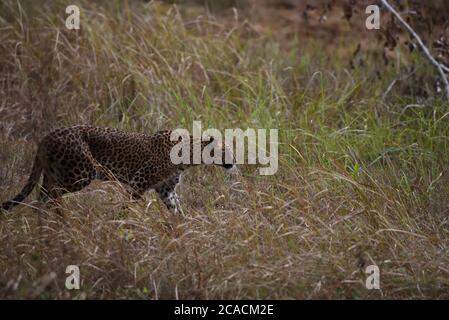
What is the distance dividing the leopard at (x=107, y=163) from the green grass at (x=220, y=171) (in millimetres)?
144

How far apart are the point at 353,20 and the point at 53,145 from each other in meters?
5.59

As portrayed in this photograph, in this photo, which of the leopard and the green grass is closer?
the green grass

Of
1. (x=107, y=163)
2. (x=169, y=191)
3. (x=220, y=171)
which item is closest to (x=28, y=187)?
(x=107, y=163)

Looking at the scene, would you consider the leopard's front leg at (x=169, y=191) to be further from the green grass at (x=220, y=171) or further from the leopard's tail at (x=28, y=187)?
the leopard's tail at (x=28, y=187)

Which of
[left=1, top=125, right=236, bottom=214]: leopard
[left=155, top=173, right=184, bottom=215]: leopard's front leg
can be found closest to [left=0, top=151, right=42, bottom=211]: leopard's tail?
[left=1, top=125, right=236, bottom=214]: leopard

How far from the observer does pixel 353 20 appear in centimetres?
1105

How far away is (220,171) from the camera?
7.41 m

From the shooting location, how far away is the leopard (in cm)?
656

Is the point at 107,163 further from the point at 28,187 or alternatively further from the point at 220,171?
the point at 220,171

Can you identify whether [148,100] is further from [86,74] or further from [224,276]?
[224,276]

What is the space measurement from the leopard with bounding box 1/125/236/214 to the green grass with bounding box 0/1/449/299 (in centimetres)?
14

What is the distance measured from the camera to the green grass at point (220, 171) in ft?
18.3

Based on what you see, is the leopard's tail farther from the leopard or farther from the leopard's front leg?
the leopard's front leg

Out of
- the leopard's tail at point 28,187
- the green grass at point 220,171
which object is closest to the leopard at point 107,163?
the leopard's tail at point 28,187
